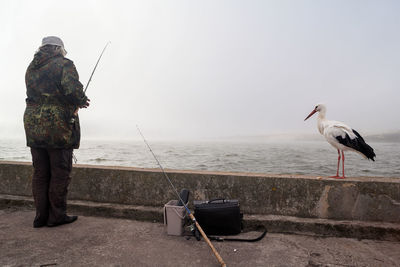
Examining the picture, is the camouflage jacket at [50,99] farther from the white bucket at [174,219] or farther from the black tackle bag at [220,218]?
the black tackle bag at [220,218]

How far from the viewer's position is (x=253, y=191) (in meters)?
3.56

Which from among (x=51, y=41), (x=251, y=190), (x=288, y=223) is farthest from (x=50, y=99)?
(x=288, y=223)

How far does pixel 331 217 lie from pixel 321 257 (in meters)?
0.80

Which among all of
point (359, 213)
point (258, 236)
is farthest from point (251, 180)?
point (359, 213)

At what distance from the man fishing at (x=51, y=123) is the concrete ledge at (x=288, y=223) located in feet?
1.56

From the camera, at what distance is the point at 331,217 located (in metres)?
3.31

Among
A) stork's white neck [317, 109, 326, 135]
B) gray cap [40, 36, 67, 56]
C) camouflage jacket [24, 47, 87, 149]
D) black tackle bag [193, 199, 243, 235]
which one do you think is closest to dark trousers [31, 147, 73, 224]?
camouflage jacket [24, 47, 87, 149]

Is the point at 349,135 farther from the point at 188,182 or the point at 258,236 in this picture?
the point at 188,182

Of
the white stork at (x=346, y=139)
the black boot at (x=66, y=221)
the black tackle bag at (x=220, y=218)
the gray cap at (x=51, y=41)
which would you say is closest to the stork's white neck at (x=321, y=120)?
the white stork at (x=346, y=139)

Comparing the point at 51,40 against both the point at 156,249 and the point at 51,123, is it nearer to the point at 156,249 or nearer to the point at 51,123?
the point at 51,123

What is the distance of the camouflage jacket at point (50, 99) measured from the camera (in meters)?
3.22

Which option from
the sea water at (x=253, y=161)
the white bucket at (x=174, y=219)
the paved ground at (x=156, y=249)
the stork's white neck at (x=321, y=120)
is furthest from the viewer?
the sea water at (x=253, y=161)

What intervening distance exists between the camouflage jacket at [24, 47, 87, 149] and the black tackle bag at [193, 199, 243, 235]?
1.78 metres

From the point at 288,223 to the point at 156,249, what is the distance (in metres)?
1.54
